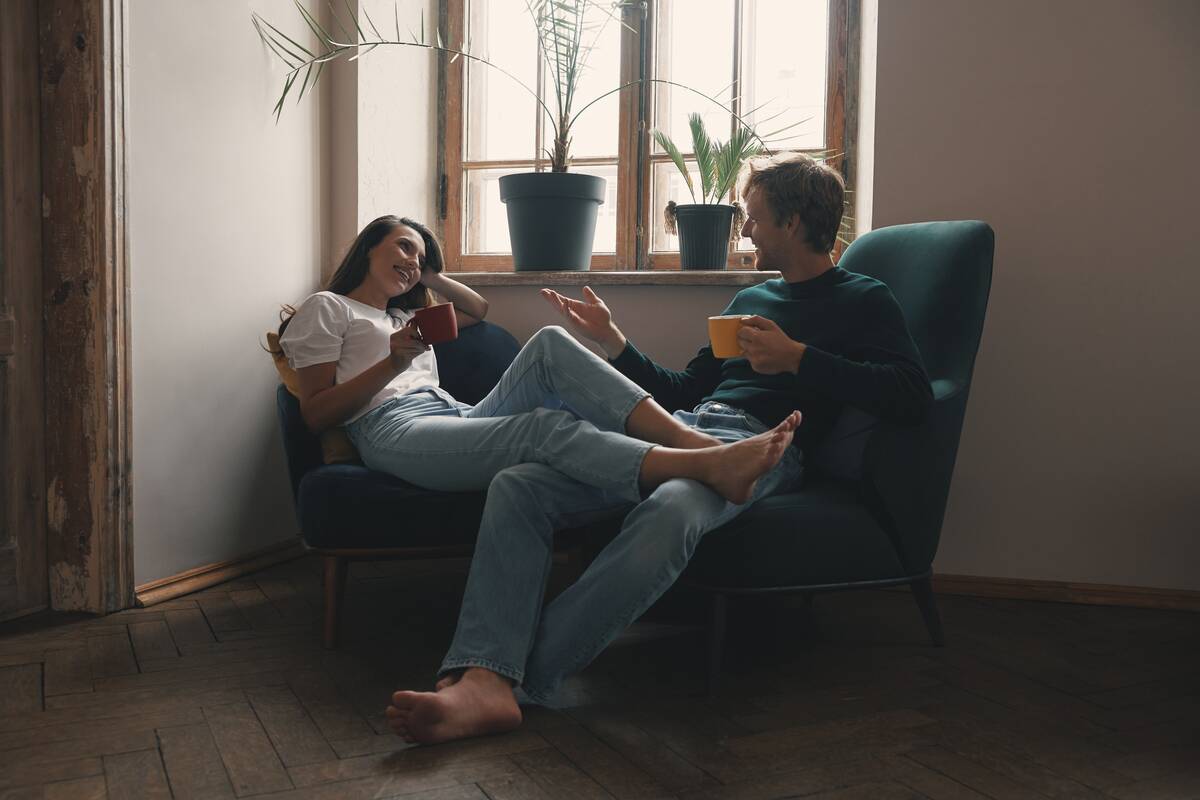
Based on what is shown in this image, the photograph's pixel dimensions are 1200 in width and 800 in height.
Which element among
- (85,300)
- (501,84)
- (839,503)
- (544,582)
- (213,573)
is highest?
(501,84)

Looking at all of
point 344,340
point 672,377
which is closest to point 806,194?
point 672,377

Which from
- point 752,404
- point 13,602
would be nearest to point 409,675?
point 752,404

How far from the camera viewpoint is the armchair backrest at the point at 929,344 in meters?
1.99

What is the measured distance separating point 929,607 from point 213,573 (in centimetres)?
181

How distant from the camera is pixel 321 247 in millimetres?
3088

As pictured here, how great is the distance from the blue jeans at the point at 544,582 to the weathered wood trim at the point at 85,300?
3.51 feet

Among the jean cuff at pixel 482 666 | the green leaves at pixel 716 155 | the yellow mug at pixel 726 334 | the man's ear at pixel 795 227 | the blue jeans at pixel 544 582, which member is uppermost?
the green leaves at pixel 716 155

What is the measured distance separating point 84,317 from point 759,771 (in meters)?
1.78

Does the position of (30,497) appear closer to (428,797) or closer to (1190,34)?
(428,797)

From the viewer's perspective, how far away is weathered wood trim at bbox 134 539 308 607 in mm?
2445

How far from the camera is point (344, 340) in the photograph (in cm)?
232

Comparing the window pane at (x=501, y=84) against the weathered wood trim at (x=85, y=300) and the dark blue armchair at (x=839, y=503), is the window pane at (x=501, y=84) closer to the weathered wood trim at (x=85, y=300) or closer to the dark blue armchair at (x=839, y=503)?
the weathered wood trim at (x=85, y=300)

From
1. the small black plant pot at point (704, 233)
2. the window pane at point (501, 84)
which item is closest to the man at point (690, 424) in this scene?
the small black plant pot at point (704, 233)

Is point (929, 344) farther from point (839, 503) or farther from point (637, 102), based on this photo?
point (637, 102)
